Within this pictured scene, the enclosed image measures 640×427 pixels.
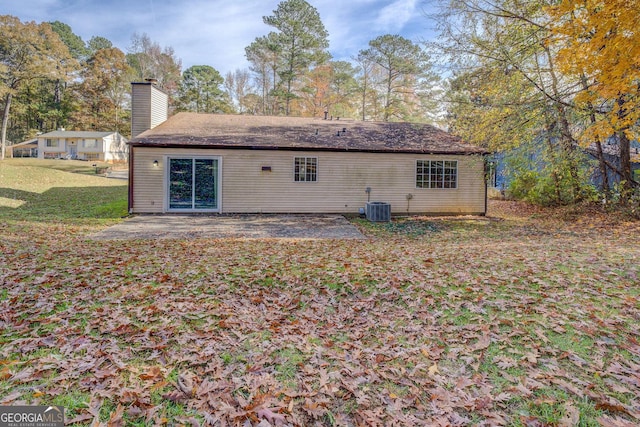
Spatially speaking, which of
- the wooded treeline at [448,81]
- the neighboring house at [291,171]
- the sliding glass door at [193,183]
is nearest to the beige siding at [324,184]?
the neighboring house at [291,171]

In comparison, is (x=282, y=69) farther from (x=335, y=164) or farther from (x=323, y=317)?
(x=323, y=317)

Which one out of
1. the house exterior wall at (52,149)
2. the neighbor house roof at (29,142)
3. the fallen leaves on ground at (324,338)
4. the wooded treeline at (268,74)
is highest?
the wooded treeline at (268,74)

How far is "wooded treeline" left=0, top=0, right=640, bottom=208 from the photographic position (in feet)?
26.9

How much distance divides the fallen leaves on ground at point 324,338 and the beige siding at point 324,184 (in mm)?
6305

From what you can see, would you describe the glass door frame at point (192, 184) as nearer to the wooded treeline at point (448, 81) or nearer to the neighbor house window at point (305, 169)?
the neighbor house window at point (305, 169)

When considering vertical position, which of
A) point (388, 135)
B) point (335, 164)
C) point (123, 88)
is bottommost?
point (335, 164)

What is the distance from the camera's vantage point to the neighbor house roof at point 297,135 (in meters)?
12.1

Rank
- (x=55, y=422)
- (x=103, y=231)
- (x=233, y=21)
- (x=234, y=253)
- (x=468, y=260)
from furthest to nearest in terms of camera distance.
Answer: (x=233, y=21)
(x=103, y=231)
(x=234, y=253)
(x=468, y=260)
(x=55, y=422)

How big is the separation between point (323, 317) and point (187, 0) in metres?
14.2

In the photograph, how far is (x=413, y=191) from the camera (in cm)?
1303

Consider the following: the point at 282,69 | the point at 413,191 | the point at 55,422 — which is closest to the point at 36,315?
the point at 55,422

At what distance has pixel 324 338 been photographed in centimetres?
334

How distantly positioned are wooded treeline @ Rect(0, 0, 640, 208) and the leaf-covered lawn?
4.83 metres

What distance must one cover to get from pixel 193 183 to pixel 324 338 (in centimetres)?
1009
